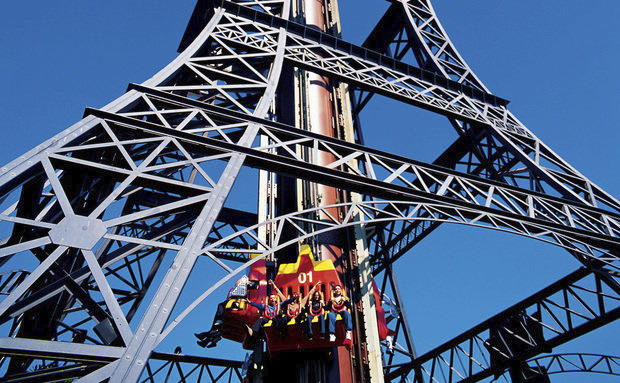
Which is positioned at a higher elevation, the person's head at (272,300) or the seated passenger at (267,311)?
the person's head at (272,300)

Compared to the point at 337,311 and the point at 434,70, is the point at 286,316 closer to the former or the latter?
the point at 337,311

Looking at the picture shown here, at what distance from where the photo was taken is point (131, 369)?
405cm

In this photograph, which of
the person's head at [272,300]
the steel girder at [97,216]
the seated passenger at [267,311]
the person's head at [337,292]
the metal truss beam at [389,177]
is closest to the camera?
the steel girder at [97,216]

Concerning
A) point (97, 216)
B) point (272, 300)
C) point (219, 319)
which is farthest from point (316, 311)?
point (97, 216)

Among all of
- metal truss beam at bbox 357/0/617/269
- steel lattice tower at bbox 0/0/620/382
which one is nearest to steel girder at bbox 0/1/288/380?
steel lattice tower at bbox 0/0/620/382

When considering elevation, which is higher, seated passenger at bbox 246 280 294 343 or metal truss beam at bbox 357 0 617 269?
metal truss beam at bbox 357 0 617 269

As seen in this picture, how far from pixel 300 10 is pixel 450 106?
9077 millimetres

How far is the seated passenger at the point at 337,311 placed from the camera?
8609mm

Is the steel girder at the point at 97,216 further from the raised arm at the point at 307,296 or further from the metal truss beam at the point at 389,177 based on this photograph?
the raised arm at the point at 307,296

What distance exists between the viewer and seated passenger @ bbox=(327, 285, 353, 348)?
8609mm

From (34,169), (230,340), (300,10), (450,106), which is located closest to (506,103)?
(450,106)

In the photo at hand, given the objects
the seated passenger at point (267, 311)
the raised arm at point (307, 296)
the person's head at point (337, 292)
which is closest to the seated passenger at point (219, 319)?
the seated passenger at point (267, 311)

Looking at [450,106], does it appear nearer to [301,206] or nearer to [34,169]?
[301,206]

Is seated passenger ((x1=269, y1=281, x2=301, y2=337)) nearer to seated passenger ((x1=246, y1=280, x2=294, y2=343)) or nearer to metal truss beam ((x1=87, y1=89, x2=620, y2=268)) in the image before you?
seated passenger ((x1=246, y1=280, x2=294, y2=343))
